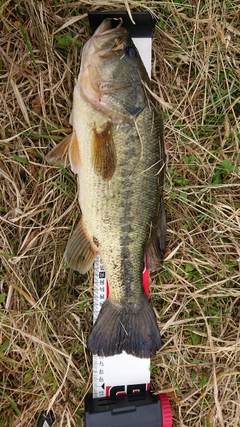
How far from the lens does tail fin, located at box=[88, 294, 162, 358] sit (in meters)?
2.00

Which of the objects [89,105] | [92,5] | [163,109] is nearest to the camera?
[89,105]

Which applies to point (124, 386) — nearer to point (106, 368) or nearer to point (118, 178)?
point (106, 368)

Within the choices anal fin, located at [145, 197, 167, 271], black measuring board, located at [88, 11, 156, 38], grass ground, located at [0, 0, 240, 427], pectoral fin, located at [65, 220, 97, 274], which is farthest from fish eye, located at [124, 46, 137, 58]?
pectoral fin, located at [65, 220, 97, 274]

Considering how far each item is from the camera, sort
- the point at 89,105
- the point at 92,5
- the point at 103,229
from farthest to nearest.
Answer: the point at 92,5 < the point at 103,229 < the point at 89,105

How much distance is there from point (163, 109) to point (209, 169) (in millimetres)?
443

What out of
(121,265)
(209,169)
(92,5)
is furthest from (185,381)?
(92,5)

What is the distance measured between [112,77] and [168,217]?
0.92 meters

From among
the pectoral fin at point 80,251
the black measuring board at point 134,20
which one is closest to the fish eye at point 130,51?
the black measuring board at point 134,20

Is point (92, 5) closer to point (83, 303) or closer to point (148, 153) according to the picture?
point (148, 153)

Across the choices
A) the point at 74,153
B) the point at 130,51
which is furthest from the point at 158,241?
the point at 130,51

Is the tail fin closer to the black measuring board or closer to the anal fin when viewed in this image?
the anal fin

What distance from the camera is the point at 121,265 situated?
1.93 meters

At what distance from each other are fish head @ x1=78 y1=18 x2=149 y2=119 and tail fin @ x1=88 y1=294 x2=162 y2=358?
96 cm

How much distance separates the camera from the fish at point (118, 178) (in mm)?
1743
